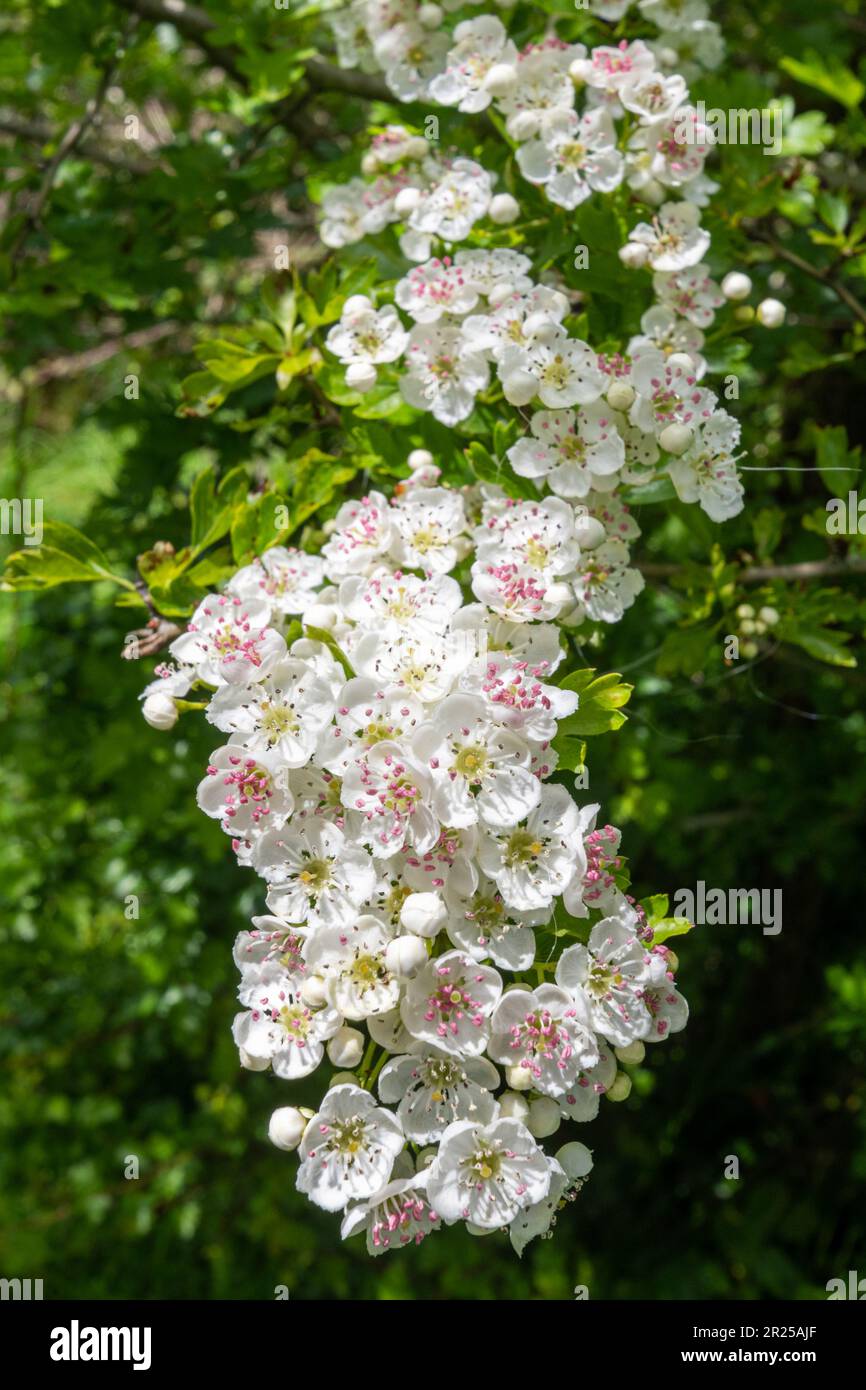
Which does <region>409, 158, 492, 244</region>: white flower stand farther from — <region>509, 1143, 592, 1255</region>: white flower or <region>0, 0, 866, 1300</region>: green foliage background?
<region>509, 1143, 592, 1255</region>: white flower

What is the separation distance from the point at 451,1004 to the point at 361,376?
3.24ft

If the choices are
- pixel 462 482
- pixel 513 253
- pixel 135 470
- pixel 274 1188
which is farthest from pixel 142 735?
Result: pixel 274 1188

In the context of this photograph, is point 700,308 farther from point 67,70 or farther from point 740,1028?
point 740,1028

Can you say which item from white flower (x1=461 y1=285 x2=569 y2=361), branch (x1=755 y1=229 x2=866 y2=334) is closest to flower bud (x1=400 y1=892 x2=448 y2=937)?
white flower (x1=461 y1=285 x2=569 y2=361)

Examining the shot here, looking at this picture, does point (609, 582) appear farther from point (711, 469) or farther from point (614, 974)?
point (614, 974)

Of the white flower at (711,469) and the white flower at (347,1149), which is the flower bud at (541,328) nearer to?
the white flower at (711,469)

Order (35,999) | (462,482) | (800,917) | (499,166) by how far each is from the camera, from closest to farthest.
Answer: (462,482), (499,166), (35,999), (800,917)

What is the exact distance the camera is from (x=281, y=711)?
1.44 metres

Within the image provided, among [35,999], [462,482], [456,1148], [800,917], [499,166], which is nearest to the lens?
[456,1148]

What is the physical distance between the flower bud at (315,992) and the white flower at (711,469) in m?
0.92

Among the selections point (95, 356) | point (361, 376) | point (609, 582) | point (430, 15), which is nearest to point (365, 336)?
point (361, 376)

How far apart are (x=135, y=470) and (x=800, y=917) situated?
8.39ft

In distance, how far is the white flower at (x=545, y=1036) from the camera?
1341 millimetres

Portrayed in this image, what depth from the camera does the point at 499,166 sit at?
2018mm
